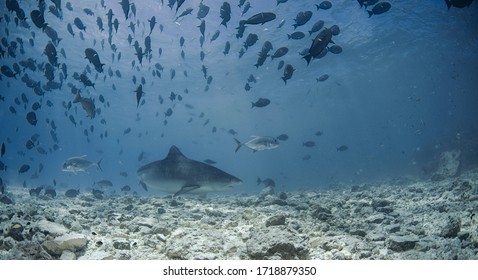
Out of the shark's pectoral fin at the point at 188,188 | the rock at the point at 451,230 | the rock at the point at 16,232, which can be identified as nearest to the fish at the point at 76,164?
the shark's pectoral fin at the point at 188,188

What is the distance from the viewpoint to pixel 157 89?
155 ft

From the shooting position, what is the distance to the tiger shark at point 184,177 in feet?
22.1

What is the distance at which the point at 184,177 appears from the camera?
6949 millimetres

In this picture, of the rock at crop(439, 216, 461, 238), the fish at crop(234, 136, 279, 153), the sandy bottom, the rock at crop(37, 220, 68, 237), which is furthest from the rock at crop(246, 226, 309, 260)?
the fish at crop(234, 136, 279, 153)

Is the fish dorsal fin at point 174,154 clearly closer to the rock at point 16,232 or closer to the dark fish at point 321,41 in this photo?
the rock at point 16,232

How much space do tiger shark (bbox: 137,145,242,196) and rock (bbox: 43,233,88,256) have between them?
2817mm

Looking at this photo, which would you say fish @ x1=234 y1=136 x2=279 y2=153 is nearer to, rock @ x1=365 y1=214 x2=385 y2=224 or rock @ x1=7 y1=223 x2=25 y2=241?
rock @ x1=365 y1=214 x2=385 y2=224

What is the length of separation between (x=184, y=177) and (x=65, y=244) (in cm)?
343

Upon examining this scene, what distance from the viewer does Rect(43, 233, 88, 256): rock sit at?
357 centimetres

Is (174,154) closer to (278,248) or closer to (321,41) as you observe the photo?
(321,41)

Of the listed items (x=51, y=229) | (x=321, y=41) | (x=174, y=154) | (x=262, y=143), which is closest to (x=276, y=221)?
(x=51, y=229)

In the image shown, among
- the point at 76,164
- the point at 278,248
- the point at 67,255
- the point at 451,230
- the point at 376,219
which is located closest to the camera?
the point at 278,248

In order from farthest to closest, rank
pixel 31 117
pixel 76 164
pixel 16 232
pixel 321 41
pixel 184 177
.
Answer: pixel 76 164 → pixel 31 117 → pixel 184 177 → pixel 321 41 → pixel 16 232
